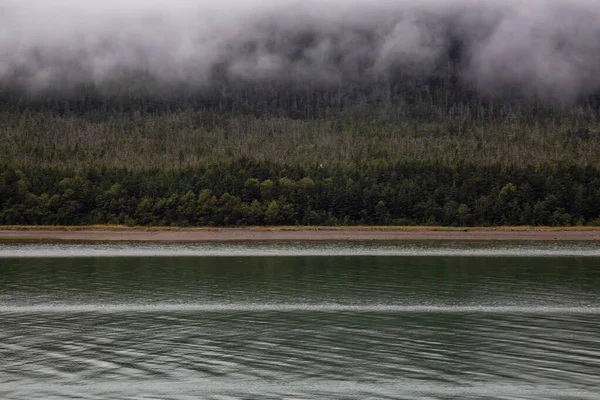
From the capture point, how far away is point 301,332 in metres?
38.8

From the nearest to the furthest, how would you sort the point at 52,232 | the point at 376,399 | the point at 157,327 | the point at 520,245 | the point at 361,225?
the point at 376,399 → the point at 157,327 → the point at 520,245 → the point at 52,232 → the point at 361,225

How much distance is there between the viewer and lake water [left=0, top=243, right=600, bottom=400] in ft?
92.0

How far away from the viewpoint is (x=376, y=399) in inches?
1030

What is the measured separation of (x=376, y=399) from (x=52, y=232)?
131m

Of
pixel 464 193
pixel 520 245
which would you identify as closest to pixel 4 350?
pixel 520 245

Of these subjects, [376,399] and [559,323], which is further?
[559,323]

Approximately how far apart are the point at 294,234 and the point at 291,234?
64 centimetres

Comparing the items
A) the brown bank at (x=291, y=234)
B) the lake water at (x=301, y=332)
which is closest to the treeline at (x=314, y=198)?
the brown bank at (x=291, y=234)

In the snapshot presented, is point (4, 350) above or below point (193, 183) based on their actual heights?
below

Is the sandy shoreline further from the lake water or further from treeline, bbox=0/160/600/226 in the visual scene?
the lake water

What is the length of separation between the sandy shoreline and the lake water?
56265 millimetres

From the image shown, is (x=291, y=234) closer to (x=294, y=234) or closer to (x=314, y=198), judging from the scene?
(x=294, y=234)

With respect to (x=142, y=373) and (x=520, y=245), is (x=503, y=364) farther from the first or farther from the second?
(x=520, y=245)

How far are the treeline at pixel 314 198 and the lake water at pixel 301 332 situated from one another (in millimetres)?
80714
